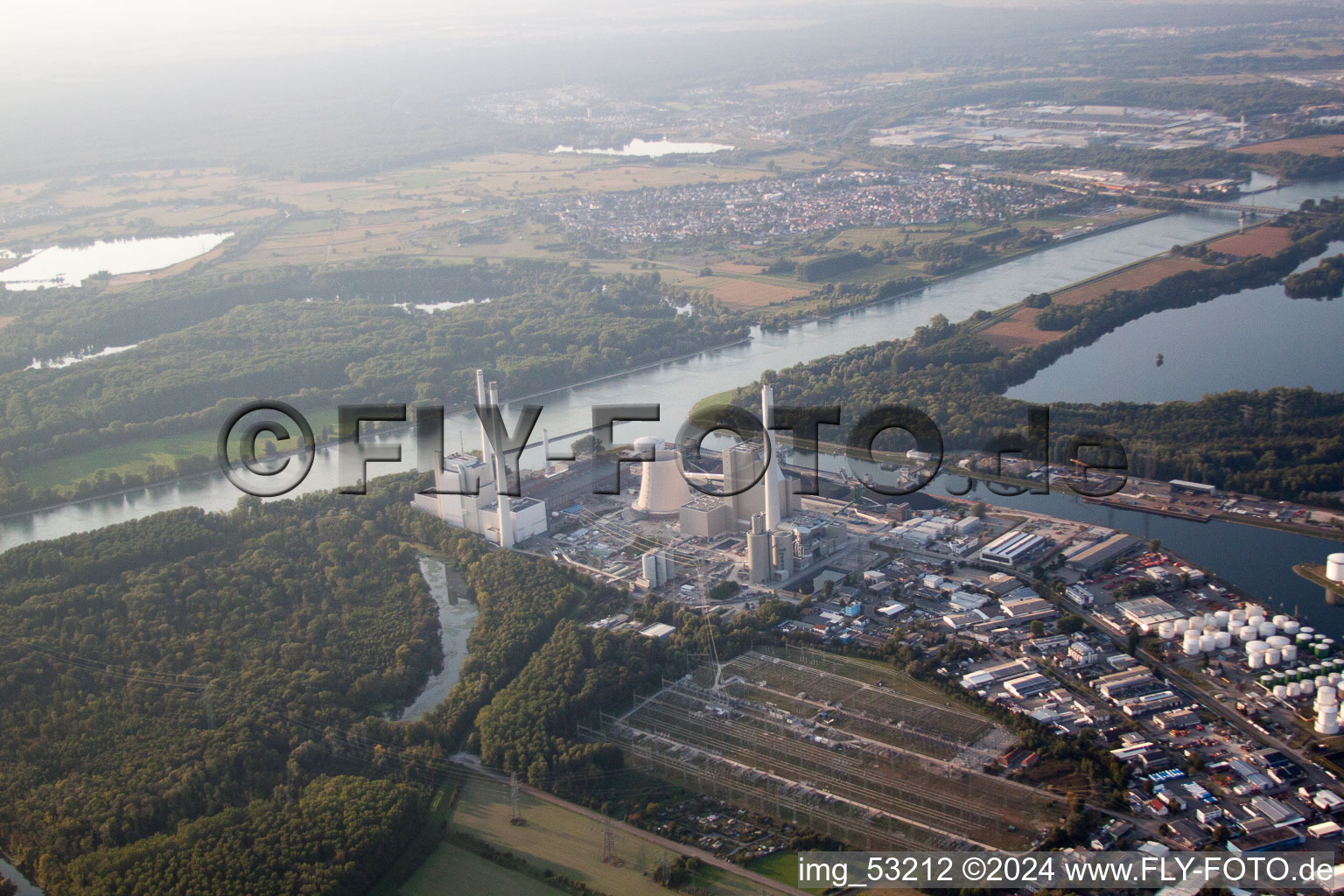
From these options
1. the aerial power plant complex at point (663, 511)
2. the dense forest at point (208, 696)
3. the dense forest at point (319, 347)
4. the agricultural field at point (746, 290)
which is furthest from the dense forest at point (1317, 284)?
the dense forest at point (208, 696)

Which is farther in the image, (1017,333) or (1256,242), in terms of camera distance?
(1256,242)

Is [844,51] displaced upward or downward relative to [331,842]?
upward

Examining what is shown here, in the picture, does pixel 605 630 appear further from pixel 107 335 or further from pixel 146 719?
pixel 107 335

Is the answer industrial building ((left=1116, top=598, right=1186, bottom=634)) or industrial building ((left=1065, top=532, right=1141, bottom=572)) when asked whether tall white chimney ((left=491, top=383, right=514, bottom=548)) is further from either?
industrial building ((left=1116, top=598, right=1186, bottom=634))

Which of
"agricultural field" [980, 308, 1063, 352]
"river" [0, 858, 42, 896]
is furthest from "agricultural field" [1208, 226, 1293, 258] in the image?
"river" [0, 858, 42, 896]

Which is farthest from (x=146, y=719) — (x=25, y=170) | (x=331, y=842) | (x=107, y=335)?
(x=25, y=170)

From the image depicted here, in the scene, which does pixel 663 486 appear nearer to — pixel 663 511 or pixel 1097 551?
pixel 663 511

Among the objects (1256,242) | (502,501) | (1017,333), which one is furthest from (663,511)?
(1256,242)
